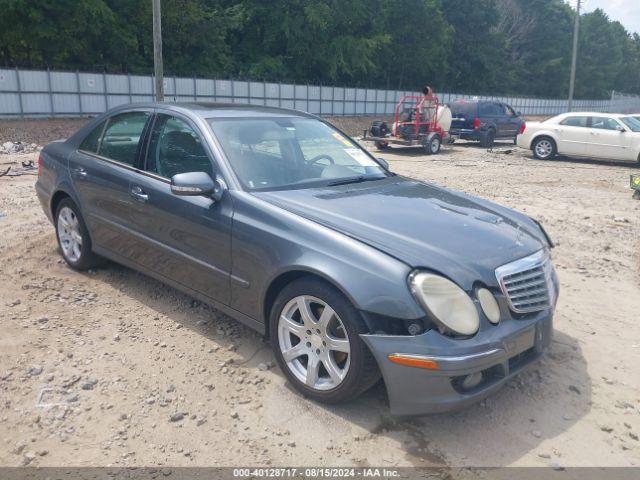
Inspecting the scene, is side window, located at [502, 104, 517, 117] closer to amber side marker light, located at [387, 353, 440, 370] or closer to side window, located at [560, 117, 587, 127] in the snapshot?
side window, located at [560, 117, 587, 127]

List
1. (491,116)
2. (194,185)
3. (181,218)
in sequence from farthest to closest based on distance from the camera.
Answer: (491,116), (181,218), (194,185)

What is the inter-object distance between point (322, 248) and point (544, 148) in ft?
54.6

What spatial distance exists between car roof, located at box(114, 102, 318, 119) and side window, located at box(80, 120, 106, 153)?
36 cm

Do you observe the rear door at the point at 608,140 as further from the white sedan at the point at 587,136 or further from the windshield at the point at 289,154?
the windshield at the point at 289,154

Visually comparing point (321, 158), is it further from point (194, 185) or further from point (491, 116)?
point (491, 116)

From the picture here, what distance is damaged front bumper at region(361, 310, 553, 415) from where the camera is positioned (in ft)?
9.43

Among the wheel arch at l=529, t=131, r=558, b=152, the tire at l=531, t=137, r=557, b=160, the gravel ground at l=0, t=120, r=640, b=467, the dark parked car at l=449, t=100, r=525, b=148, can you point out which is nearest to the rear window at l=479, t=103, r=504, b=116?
the dark parked car at l=449, t=100, r=525, b=148

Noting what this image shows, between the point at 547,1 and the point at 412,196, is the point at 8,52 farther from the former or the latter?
the point at 547,1

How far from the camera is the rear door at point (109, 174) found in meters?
4.60

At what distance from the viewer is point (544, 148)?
1806cm

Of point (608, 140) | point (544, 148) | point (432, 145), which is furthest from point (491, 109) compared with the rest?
point (608, 140)

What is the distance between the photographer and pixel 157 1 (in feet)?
57.5

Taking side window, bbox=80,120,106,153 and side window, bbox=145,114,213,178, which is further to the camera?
side window, bbox=80,120,106,153

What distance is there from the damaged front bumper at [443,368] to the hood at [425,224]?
312mm
